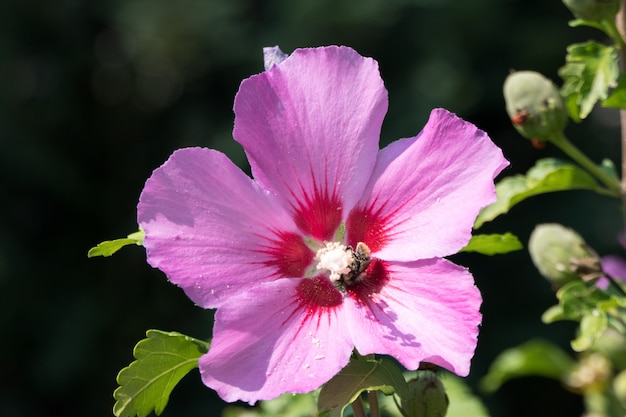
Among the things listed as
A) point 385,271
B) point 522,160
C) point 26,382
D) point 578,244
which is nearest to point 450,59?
point 522,160

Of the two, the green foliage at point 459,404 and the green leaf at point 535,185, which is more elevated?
the green leaf at point 535,185

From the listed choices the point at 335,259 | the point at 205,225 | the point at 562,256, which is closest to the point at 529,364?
the point at 562,256

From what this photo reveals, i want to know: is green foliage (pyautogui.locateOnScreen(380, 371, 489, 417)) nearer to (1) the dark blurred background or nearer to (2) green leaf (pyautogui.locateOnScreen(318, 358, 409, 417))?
(2) green leaf (pyautogui.locateOnScreen(318, 358, 409, 417))

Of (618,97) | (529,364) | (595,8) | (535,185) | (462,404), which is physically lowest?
(529,364)

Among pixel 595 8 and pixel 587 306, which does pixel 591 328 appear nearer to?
pixel 587 306

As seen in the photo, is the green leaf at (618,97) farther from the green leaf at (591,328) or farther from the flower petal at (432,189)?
the flower petal at (432,189)

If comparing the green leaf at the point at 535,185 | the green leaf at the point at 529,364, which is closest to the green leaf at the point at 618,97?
the green leaf at the point at 535,185

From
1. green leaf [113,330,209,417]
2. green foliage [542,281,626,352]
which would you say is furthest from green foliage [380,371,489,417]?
green leaf [113,330,209,417]
